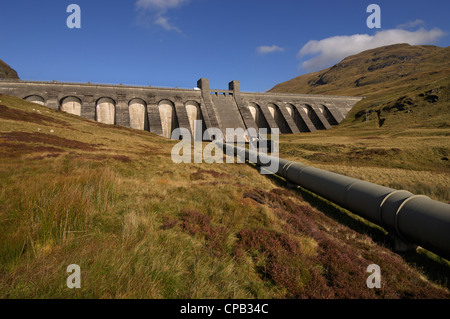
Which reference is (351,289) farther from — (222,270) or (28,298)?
(28,298)

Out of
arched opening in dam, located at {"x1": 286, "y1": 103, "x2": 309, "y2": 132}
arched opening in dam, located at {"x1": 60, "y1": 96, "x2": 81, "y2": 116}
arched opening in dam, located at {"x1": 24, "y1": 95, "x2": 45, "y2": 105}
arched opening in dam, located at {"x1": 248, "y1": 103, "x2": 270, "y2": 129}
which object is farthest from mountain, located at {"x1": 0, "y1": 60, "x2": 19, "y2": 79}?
arched opening in dam, located at {"x1": 286, "y1": 103, "x2": 309, "y2": 132}

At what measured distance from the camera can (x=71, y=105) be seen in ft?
140

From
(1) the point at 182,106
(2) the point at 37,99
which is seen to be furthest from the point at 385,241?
(2) the point at 37,99

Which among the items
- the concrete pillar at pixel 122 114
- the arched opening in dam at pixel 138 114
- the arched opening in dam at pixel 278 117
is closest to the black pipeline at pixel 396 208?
the concrete pillar at pixel 122 114

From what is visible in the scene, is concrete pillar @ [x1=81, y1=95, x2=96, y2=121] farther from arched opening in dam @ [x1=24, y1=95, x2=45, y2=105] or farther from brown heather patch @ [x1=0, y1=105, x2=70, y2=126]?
brown heather patch @ [x1=0, y1=105, x2=70, y2=126]

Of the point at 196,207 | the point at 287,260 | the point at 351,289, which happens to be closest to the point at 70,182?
the point at 196,207

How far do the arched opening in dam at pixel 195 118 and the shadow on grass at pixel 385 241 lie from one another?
39.8m

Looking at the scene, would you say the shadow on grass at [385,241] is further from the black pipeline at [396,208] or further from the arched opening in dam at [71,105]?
the arched opening in dam at [71,105]

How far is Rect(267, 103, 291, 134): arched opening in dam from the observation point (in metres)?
58.6

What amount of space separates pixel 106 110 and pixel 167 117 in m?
13.1

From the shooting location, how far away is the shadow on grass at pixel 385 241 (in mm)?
6414

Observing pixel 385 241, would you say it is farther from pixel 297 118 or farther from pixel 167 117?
pixel 297 118
